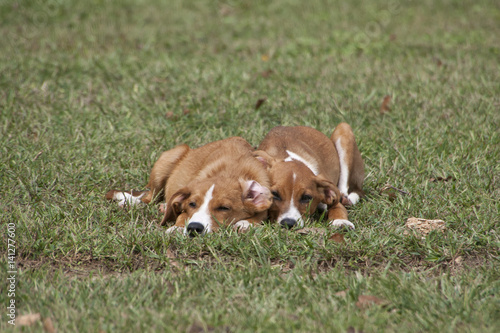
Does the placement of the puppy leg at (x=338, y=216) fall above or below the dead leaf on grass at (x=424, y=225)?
below

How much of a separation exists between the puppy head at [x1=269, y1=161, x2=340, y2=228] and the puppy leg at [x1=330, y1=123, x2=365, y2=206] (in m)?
0.62

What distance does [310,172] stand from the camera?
5457mm

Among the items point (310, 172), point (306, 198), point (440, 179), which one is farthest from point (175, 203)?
point (440, 179)

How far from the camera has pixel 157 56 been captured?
10.0 metres

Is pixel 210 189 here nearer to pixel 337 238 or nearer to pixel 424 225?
pixel 337 238

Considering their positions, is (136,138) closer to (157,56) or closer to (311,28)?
(157,56)

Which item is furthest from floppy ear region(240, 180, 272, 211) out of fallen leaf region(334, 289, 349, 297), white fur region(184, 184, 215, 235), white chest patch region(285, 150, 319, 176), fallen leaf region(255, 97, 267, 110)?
fallen leaf region(255, 97, 267, 110)

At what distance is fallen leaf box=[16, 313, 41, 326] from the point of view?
11.6 feet

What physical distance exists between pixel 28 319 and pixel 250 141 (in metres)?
3.94

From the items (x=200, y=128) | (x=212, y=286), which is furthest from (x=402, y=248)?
(x=200, y=128)

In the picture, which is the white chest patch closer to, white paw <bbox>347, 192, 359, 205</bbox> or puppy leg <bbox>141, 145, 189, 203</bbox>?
white paw <bbox>347, 192, 359, 205</bbox>

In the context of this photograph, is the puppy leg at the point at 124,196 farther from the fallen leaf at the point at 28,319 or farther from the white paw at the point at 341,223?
the fallen leaf at the point at 28,319

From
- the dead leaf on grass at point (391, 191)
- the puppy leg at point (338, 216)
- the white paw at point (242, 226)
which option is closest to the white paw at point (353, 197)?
the dead leaf on grass at point (391, 191)

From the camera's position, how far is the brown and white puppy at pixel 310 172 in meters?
5.16
